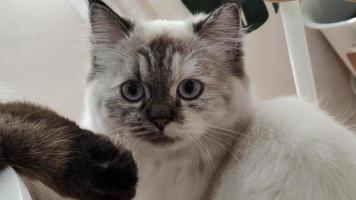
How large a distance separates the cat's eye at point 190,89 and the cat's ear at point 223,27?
124 mm

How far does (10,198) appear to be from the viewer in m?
0.51

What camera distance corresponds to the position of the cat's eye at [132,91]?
1.01m

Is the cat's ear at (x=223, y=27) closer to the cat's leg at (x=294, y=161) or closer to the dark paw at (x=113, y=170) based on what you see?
the cat's leg at (x=294, y=161)

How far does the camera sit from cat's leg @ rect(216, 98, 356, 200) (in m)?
0.86

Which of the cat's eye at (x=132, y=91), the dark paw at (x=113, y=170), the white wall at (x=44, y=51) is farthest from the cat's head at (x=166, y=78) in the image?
the white wall at (x=44, y=51)

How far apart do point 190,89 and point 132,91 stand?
12 centimetres

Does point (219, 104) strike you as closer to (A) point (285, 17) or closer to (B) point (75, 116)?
(A) point (285, 17)

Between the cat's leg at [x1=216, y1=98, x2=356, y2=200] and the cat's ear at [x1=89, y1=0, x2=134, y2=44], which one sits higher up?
the cat's ear at [x1=89, y1=0, x2=134, y2=44]

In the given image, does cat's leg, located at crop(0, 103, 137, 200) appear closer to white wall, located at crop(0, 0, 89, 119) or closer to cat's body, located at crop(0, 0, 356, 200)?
cat's body, located at crop(0, 0, 356, 200)

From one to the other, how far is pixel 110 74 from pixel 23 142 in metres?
0.45

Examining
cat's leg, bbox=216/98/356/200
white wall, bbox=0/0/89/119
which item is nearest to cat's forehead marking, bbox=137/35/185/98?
cat's leg, bbox=216/98/356/200

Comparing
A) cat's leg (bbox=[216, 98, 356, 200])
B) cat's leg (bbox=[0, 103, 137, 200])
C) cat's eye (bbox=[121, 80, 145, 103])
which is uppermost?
cat's leg (bbox=[0, 103, 137, 200])

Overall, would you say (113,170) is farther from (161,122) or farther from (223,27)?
(223,27)

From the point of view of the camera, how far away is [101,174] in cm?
63
